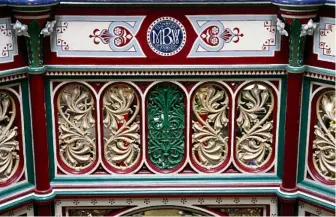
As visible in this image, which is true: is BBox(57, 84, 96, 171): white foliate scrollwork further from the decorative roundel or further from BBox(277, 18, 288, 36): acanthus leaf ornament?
BBox(277, 18, 288, 36): acanthus leaf ornament

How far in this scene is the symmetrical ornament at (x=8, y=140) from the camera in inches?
119

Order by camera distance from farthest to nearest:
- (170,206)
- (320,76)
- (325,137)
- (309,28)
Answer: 1. (170,206)
2. (325,137)
3. (320,76)
4. (309,28)

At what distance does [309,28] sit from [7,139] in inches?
62.5

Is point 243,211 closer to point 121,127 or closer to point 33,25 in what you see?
point 121,127

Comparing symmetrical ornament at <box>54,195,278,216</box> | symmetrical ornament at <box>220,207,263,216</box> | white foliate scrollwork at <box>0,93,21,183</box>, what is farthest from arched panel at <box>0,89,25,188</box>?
symmetrical ornament at <box>220,207,263,216</box>

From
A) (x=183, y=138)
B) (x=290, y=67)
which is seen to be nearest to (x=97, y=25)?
(x=183, y=138)

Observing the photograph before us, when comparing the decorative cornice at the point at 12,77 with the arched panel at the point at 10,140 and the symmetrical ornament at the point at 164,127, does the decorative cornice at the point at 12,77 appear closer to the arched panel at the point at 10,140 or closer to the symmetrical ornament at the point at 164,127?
the arched panel at the point at 10,140

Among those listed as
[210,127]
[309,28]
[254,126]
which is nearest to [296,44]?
[309,28]

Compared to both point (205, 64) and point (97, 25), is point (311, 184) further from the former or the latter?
point (97, 25)

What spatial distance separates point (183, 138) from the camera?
125 inches

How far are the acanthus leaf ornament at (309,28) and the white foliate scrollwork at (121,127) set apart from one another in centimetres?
89

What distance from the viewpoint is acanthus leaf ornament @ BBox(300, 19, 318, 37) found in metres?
2.81

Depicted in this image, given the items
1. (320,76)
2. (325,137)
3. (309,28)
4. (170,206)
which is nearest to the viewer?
(309,28)

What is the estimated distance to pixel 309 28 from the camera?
9.24 ft
